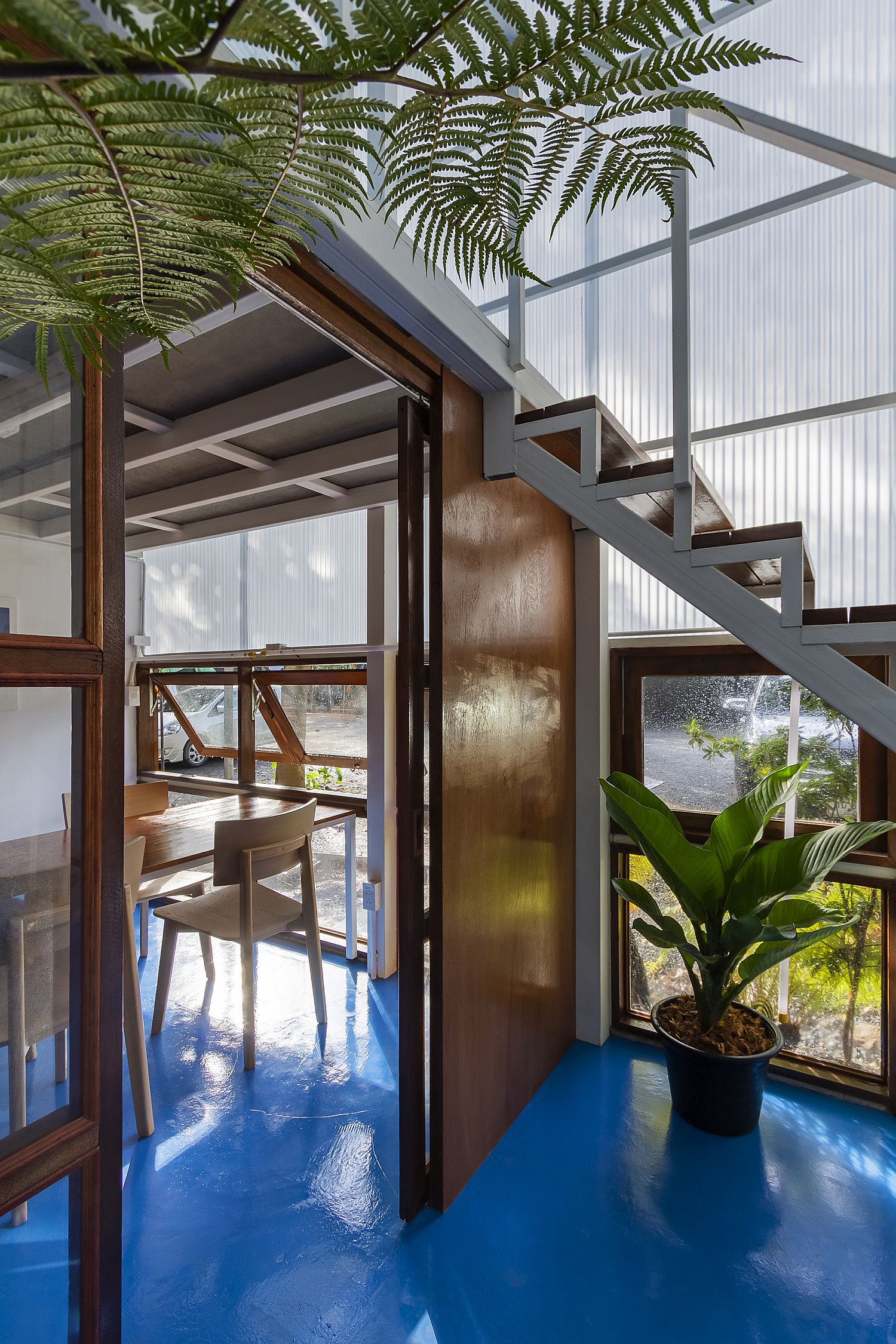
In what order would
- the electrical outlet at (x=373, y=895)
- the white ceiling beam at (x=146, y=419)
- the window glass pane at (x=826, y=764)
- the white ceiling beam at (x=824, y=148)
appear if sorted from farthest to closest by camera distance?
the electrical outlet at (x=373, y=895) < the white ceiling beam at (x=146, y=419) < the window glass pane at (x=826, y=764) < the white ceiling beam at (x=824, y=148)

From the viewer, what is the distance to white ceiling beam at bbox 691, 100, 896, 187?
152 centimetres

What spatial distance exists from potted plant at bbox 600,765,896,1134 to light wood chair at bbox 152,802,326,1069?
149cm

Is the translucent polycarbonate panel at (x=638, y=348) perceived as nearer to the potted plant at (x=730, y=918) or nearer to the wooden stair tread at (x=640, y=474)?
the wooden stair tread at (x=640, y=474)

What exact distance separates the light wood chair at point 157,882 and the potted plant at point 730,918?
2260 millimetres

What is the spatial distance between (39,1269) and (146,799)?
3154 mm

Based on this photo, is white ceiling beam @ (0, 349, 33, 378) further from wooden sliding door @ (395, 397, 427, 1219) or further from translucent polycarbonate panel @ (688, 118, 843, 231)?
translucent polycarbonate panel @ (688, 118, 843, 231)

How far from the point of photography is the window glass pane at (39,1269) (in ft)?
2.86

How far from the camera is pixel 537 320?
2.84m

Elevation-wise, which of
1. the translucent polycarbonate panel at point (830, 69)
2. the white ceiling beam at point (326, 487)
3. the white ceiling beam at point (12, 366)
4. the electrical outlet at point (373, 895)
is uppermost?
the translucent polycarbonate panel at point (830, 69)

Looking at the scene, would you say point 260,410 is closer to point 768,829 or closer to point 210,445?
point 210,445

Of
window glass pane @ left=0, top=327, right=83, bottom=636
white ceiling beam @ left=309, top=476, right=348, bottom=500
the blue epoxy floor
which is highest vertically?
white ceiling beam @ left=309, top=476, right=348, bottom=500

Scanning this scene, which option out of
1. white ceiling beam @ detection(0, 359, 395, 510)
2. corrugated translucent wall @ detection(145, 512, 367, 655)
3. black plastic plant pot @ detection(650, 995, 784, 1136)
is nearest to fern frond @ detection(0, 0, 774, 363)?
white ceiling beam @ detection(0, 359, 395, 510)

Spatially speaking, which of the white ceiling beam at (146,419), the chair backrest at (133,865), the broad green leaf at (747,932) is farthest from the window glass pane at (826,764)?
the white ceiling beam at (146,419)

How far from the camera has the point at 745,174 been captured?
242 centimetres
